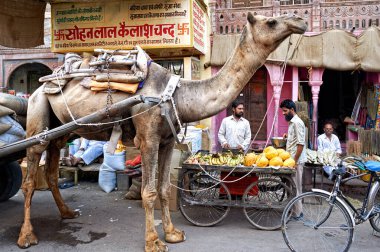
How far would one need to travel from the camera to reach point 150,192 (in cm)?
482

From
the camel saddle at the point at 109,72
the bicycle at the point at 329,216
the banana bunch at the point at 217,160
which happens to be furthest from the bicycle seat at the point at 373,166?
the camel saddle at the point at 109,72

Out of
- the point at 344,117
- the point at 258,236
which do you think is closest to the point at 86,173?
the point at 258,236

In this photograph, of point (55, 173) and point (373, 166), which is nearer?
point (373, 166)

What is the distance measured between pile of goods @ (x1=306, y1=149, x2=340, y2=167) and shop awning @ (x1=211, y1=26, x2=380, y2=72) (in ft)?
10.7

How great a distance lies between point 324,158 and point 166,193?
12.0ft

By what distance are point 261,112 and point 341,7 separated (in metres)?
3.77

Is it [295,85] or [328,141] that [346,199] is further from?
[295,85]

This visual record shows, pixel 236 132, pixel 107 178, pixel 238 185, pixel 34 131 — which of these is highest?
pixel 34 131

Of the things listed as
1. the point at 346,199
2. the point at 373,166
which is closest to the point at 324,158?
the point at 373,166

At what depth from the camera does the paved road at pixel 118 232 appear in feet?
16.6

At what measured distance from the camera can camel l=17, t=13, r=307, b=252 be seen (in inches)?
175

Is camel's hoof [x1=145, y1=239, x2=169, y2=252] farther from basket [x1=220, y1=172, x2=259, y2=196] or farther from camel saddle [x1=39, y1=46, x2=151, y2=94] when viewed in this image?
camel saddle [x1=39, y1=46, x2=151, y2=94]

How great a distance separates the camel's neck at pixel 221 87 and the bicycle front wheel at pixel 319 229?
59.9 inches

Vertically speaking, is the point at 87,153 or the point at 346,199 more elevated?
the point at 87,153
